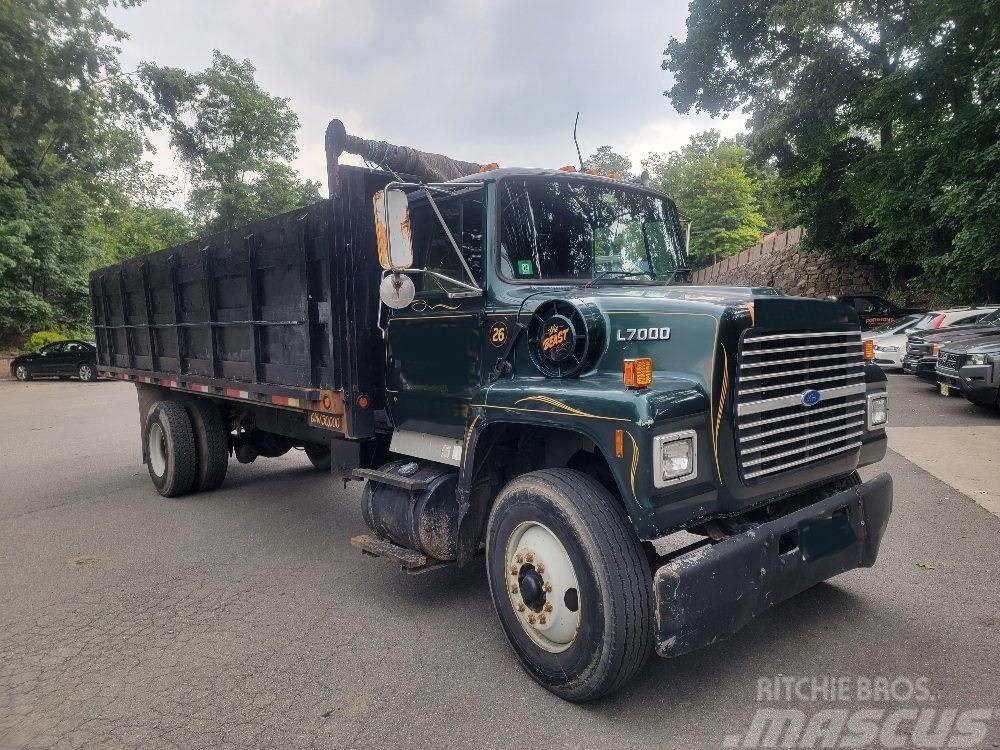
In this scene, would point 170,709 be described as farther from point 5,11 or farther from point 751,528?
point 5,11

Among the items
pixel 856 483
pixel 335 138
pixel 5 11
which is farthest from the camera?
pixel 5 11

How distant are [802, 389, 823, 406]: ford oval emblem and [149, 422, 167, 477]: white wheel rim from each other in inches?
237

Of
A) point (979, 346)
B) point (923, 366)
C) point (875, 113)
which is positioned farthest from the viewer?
point (875, 113)

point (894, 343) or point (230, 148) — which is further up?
point (230, 148)

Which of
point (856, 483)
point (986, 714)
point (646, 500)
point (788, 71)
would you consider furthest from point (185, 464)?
point (788, 71)

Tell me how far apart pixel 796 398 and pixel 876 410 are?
92 centimetres

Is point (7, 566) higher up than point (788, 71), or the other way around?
point (788, 71)

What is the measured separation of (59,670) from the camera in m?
3.49

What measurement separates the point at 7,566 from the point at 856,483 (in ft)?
19.2

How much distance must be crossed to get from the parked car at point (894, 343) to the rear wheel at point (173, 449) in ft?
50.6

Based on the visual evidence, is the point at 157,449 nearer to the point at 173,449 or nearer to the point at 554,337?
the point at 173,449

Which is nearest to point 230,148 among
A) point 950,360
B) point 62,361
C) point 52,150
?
point 52,150

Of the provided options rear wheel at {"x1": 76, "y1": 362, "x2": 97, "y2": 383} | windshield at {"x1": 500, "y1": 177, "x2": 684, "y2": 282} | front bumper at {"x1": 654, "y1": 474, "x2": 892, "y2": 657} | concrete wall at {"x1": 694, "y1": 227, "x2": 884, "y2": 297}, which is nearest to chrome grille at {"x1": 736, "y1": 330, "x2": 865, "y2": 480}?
front bumper at {"x1": 654, "y1": 474, "x2": 892, "y2": 657}

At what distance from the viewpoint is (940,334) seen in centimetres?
1308
